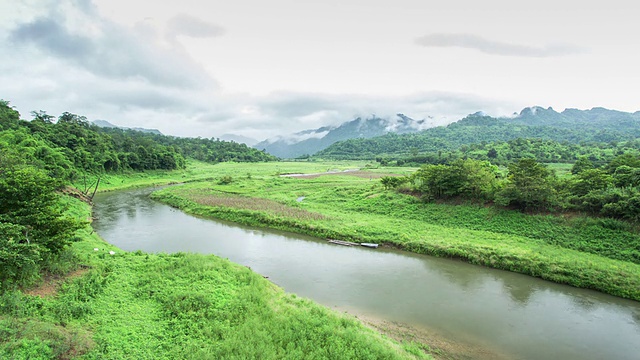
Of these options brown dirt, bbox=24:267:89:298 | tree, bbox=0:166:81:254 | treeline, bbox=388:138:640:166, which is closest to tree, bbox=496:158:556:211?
brown dirt, bbox=24:267:89:298

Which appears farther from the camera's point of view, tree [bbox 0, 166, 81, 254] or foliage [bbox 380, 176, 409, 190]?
foliage [bbox 380, 176, 409, 190]

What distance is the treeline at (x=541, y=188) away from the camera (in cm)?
2548

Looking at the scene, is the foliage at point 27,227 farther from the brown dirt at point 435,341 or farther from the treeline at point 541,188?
the treeline at point 541,188

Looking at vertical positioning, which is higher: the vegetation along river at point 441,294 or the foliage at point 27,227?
the foliage at point 27,227

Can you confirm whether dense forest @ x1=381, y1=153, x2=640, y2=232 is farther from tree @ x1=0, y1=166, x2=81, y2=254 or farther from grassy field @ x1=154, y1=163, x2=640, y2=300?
tree @ x1=0, y1=166, x2=81, y2=254

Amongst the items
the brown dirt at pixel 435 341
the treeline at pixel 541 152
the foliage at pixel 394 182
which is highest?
the treeline at pixel 541 152

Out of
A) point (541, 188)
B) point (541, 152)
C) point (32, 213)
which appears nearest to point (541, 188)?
point (541, 188)

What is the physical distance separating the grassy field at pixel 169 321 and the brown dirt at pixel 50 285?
3 centimetres

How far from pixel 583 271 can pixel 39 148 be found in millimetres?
60269

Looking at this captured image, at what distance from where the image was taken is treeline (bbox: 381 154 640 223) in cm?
2548

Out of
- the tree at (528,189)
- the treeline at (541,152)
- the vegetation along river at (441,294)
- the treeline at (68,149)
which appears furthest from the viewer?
the treeline at (541,152)

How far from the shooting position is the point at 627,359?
13.8 meters

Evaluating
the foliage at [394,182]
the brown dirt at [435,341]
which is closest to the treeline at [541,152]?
the foliage at [394,182]

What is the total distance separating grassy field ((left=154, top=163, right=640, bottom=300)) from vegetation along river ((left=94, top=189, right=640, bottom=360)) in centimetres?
114
